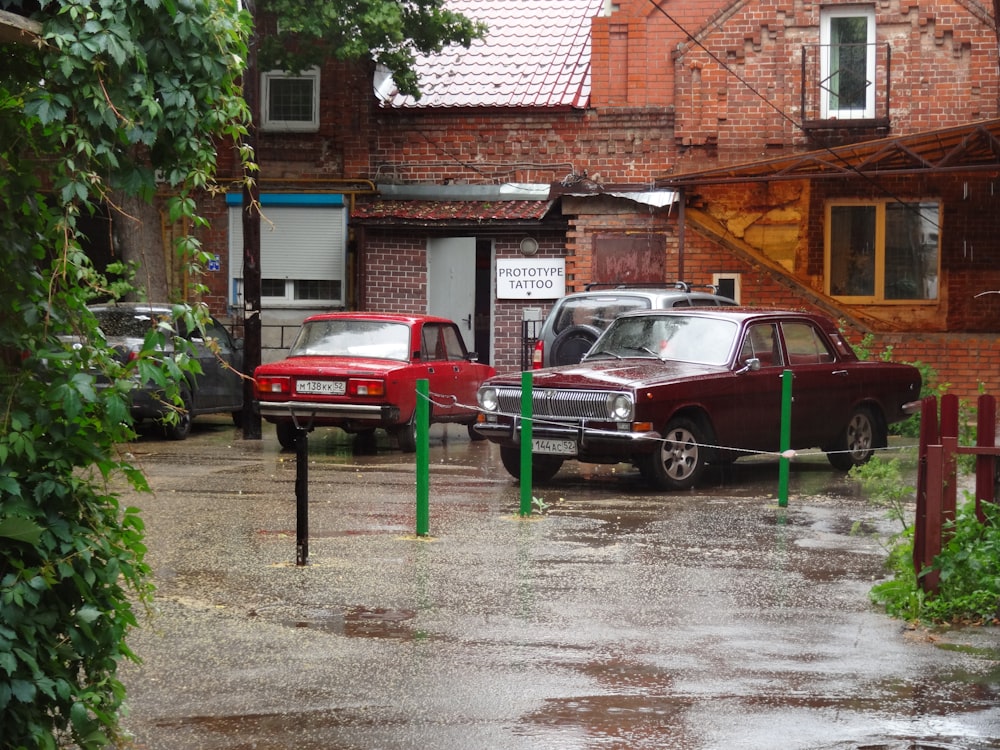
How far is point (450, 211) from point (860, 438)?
10691 mm

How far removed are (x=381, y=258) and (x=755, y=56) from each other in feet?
22.9

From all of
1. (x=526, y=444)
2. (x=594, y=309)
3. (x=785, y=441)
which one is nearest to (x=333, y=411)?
(x=594, y=309)

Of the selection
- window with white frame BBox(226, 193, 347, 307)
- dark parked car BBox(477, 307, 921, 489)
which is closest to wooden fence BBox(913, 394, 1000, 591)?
dark parked car BBox(477, 307, 921, 489)

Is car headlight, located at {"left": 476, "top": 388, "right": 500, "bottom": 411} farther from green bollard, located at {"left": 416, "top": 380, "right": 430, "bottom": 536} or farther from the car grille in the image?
green bollard, located at {"left": 416, "top": 380, "right": 430, "bottom": 536}

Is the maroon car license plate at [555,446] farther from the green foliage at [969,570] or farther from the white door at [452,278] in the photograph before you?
the white door at [452,278]

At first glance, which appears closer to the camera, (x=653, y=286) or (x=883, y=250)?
(x=653, y=286)

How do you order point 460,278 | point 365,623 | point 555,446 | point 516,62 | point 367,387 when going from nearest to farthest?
1. point 365,623
2. point 555,446
3. point 367,387
4. point 460,278
5. point 516,62

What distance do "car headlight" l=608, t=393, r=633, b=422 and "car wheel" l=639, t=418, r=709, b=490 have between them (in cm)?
53

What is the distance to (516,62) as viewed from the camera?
2572 cm

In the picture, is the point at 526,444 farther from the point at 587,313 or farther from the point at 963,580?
the point at 587,313

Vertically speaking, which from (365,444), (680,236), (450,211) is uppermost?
(450,211)

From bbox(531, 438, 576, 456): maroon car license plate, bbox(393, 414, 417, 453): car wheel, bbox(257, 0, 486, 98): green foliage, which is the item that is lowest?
bbox(393, 414, 417, 453): car wheel

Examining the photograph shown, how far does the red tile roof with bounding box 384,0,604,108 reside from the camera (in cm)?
2447

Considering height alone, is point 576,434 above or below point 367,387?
below
